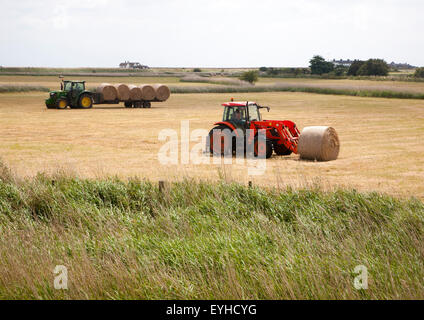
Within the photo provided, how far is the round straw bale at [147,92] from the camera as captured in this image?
44281mm

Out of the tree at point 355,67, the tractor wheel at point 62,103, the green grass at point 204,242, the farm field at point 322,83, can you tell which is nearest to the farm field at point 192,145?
the green grass at point 204,242

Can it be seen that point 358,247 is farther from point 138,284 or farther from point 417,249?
point 138,284

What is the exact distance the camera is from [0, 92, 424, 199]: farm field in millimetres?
14586

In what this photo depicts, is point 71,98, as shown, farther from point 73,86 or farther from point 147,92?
point 147,92

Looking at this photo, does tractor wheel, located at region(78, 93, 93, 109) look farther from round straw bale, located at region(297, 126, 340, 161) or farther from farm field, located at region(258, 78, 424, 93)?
farm field, located at region(258, 78, 424, 93)

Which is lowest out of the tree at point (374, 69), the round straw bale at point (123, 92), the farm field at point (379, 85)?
the farm field at point (379, 85)

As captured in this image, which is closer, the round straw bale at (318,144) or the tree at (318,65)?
the round straw bale at (318,144)

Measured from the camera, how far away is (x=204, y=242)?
7633 mm

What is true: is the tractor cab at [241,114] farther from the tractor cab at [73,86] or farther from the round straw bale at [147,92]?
the round straw bale at [147,92]

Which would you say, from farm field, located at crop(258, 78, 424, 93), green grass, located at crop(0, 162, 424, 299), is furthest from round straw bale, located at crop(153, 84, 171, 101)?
green grass, located at crop(0, 162, 424, 299)

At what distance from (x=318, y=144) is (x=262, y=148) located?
1.85 meters

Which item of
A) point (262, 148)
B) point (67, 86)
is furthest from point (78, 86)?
point (262, 148)
